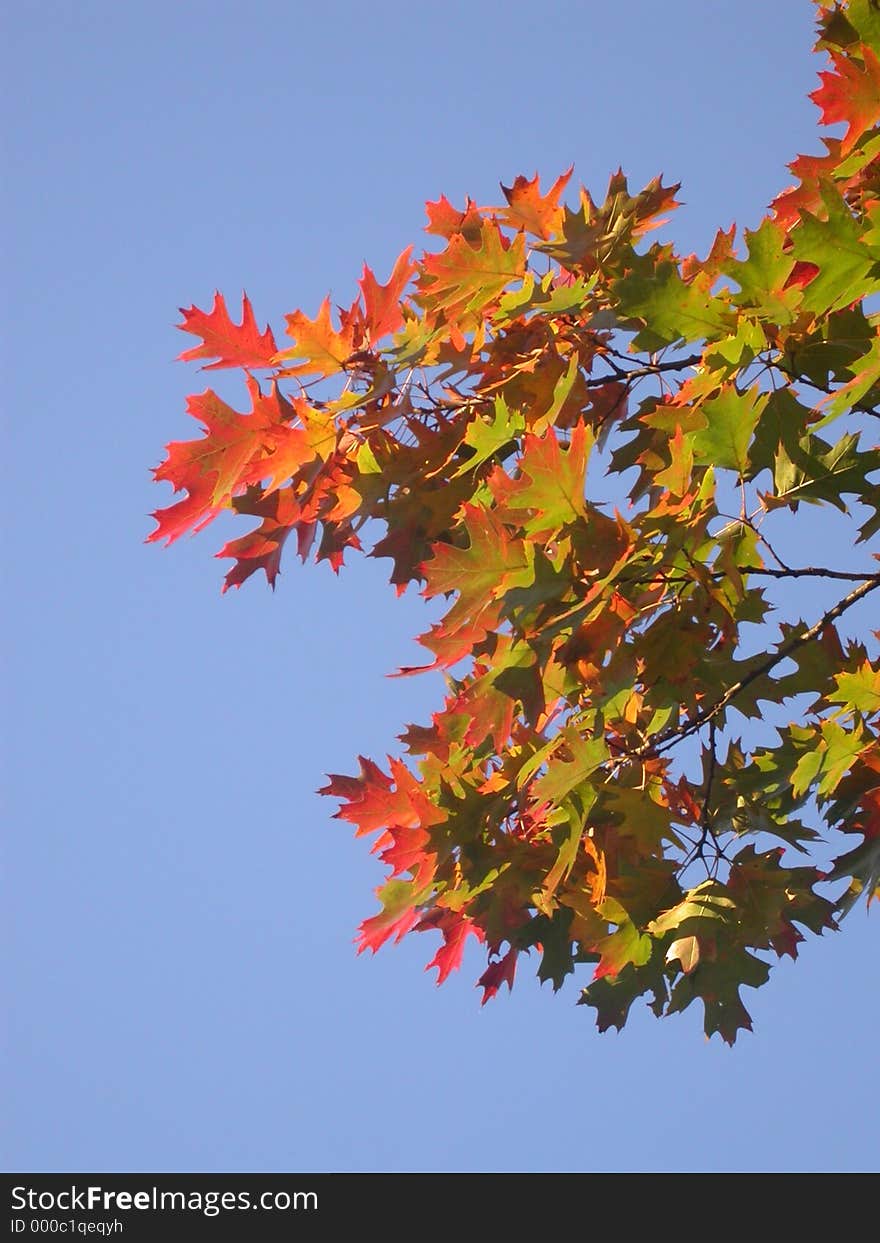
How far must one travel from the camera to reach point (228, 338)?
2.96 m

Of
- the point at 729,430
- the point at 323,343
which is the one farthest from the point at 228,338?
the point at 729,430

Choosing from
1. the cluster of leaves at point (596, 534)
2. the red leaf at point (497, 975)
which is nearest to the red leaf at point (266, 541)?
the cluster of leaves at point (596, 534)

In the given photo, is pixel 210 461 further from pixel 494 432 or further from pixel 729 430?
pixel 729 430

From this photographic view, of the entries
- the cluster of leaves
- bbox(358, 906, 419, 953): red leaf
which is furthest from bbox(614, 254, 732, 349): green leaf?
bbox(358, 906, 419, 953): red leaf

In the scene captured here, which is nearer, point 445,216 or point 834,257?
point 834,257

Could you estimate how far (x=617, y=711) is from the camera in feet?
7.86

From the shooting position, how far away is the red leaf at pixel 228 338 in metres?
2.95

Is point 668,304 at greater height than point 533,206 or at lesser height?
lesser

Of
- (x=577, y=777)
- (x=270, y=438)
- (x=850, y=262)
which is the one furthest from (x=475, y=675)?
(x=850, y=262)

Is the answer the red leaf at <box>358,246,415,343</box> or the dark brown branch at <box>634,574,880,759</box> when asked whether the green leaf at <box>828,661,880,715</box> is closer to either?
the dark brown branch at <box>634,574,880,759</box>

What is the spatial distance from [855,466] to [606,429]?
22.6 inches

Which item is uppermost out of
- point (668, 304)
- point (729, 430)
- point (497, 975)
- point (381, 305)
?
point (381, 305)

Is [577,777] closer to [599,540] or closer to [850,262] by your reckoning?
[599,540]

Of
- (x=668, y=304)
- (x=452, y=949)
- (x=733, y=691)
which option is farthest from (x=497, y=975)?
(x=668, y=304)
